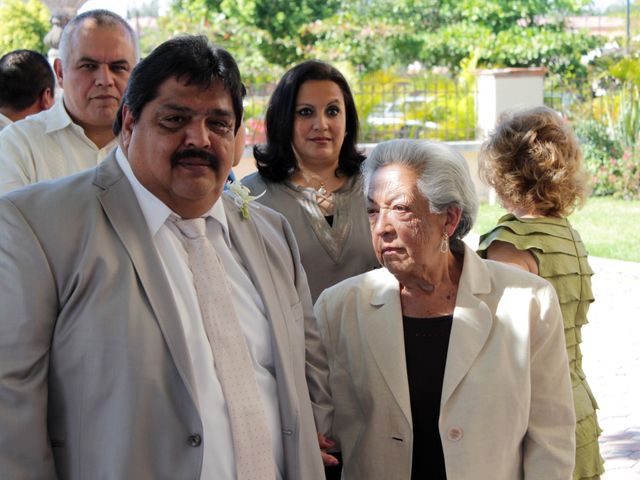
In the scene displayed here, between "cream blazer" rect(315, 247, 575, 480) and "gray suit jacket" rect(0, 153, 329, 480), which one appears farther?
"cream blazer" rect(315, 247, 575, 480)

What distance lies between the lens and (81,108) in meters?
4.09

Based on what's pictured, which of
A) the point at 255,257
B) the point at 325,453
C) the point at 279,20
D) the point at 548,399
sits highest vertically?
the point at 279,20

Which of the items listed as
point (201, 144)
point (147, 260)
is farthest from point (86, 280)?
point (201, 144)

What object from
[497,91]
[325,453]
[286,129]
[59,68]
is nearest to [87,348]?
[325,453]

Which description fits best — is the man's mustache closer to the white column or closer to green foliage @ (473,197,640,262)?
green foliage @ (473,197,640,262)

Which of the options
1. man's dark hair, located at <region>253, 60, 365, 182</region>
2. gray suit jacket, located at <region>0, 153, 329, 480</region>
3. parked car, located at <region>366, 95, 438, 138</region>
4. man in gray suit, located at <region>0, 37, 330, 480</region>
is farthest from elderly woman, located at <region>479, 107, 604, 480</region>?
parked car, located at <region>366, 95, 438, 138</region>

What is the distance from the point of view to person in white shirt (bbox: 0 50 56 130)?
20.2 feet

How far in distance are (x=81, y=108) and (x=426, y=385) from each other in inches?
74.3

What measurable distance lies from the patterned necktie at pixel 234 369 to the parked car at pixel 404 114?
52.4ft

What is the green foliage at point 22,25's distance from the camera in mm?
42000

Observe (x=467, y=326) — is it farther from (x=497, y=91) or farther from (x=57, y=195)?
(x=497, y=91)

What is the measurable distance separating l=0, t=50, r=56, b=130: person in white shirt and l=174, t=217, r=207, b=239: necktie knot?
3.76 meters

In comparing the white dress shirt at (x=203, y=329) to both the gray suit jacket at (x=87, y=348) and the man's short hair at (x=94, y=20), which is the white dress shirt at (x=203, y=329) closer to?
the gray suit jacket at (x=87, y=348)

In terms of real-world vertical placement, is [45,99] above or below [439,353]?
above
